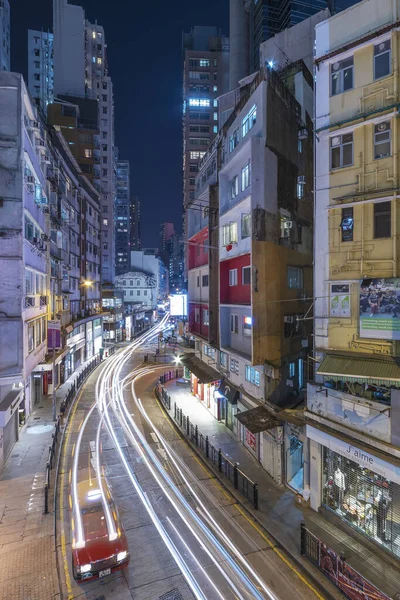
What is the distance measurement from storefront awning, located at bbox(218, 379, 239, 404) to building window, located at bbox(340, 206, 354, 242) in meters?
11.3

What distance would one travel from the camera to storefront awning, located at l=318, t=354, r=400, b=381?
35.7 ft

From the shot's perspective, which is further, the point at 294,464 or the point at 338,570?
the point at 294,464

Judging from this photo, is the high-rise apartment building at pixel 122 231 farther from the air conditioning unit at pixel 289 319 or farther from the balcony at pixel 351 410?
the balcony at pixel 351 410

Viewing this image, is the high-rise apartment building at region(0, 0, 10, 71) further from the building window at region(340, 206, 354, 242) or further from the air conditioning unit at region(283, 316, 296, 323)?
the building window at region(340, 206, 354, 242)

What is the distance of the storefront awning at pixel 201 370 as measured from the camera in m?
23.4

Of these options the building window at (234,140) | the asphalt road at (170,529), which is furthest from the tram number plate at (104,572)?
the building window at (234,140)

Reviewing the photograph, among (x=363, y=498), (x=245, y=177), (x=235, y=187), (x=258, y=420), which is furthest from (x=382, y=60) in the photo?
(x=363, y=498)

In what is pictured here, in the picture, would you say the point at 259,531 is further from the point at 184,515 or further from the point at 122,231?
the point at 122,231

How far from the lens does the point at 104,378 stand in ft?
118

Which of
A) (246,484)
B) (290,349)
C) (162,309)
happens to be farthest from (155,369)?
(162,309)

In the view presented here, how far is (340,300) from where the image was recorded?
1306 cm

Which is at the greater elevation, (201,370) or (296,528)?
(201,370)

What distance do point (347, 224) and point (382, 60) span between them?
5968mm

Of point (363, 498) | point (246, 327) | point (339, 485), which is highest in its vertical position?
point (246, 327)
